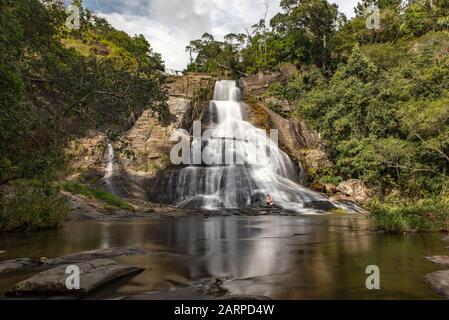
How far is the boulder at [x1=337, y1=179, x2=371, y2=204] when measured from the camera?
31555 millimetres

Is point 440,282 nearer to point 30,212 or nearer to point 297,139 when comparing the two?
point 30,212

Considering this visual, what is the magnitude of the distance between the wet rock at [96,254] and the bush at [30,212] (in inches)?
263

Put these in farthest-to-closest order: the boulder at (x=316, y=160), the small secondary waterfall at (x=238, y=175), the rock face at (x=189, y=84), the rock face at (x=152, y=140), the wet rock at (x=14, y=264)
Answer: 1. the rock face at (x=189, y=84)
2. the boulder at (x=316, y=160)
3. the rock face at (x=152, y=140)
4. the small secondary waterfall at (x=238, y=175)
5. the wet rock at (x=14, y=264)

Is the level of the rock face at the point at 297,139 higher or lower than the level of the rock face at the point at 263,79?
lower

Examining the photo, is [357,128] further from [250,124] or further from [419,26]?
[419,26]

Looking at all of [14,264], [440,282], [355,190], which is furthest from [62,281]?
[355,190]

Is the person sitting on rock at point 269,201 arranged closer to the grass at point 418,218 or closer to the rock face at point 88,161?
the grass at point 418,218

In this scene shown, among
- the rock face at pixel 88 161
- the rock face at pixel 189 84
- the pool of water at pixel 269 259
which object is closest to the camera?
the pool of water at pixel 269 259

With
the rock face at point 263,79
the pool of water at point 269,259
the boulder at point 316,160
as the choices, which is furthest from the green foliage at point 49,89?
the rock face at point 263,79

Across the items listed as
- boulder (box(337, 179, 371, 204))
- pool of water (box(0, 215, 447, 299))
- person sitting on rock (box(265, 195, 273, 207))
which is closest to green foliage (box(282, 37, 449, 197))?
boulder (box(337, 179, 371, 204))

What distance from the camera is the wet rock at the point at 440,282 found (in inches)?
205

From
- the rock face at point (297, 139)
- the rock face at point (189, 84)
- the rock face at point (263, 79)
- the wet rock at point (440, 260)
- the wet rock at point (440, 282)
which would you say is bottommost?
the wet rock at point (440, 260)

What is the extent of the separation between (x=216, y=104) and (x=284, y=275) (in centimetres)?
3948

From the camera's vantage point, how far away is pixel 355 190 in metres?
32.3
